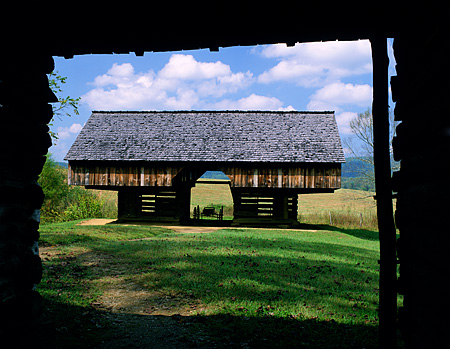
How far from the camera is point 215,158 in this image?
21.9m

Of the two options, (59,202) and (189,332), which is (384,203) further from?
(59,202)

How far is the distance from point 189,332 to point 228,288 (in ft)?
7.67

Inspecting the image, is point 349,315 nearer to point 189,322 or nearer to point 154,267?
point 189,322

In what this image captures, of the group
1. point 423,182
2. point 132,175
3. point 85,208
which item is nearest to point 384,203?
point 423,182

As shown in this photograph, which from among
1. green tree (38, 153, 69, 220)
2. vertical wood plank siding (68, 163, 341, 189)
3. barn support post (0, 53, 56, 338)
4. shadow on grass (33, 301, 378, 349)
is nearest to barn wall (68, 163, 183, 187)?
vertical wood plank siding (68, 163, 341, 189)

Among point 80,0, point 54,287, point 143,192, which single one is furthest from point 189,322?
point 143,192

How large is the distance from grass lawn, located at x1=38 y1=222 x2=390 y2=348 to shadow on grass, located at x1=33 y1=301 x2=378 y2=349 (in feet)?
0.05

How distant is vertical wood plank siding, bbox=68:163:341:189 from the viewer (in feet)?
69.9

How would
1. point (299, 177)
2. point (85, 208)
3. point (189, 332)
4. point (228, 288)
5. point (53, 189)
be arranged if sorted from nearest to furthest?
point (189, 332) → point (228, 288) → point (299, 177) → point (53, 189) → point (85, 208)

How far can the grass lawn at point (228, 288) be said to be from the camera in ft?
17.8

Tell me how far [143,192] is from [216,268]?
15.5 meters

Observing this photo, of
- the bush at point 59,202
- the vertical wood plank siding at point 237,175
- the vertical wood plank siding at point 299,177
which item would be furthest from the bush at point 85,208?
the vertical wood plank siding at point 299,177

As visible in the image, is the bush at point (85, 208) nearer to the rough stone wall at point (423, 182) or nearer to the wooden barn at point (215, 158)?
the wooden barn at point (215, 158)

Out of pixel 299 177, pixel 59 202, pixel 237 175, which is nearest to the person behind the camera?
pixel 299 177
